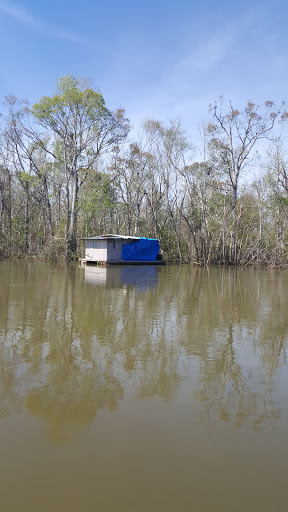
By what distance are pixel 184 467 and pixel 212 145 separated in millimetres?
30664

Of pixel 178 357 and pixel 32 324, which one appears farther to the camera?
pixel 32 324

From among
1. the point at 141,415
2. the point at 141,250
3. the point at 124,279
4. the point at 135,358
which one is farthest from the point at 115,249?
the point at 141,415

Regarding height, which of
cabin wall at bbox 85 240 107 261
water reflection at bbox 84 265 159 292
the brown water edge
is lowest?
the brown water edge

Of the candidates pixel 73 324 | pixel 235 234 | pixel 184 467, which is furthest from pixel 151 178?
pixel 184 467

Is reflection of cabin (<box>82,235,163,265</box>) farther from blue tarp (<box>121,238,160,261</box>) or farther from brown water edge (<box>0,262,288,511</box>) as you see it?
brown water edge (<box>0,262,288,511</box>)

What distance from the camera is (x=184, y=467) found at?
2.43 metres

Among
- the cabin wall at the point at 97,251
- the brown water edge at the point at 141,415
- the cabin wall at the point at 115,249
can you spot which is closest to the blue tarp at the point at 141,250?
the cabin wall at the point at 115,249

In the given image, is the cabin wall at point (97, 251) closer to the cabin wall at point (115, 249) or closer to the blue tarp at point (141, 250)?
the cabin wall at point (115, 249)

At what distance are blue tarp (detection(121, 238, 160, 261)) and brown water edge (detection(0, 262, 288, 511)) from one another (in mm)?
21248

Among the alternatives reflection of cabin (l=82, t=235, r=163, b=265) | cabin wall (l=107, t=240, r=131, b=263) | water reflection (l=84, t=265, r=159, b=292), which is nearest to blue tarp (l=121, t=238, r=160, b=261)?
reflection of cabin (l=82, t=235, r=163, b=265)

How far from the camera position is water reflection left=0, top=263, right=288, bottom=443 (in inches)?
130

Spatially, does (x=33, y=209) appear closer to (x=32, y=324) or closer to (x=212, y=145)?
(x=212, y=145)

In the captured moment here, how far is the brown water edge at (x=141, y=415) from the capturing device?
220 cm

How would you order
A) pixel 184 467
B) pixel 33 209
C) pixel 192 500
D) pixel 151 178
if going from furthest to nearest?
pixel 33 209 < pixel 151 178 < pixel 184 467 < pixel 192 500
